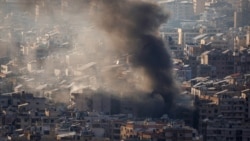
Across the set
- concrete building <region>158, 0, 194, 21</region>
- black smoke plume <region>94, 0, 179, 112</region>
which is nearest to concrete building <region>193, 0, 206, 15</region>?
concrete building <region>158, 0, 194, 21</region>

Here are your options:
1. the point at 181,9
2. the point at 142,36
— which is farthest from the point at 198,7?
the point at 142,36

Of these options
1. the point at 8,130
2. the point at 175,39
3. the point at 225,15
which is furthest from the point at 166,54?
the point at 225,15

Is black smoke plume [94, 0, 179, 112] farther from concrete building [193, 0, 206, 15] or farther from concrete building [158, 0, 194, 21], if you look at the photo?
concrete building [193, 0, 206, 15]

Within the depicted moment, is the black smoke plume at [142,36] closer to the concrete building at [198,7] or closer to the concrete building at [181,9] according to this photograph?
the concrete building at [181,9]

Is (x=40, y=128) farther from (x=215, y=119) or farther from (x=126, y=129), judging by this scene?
(x=215, y=119)

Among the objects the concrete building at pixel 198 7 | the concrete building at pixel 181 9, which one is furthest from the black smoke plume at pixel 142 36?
the concrete building at pixel 198 7

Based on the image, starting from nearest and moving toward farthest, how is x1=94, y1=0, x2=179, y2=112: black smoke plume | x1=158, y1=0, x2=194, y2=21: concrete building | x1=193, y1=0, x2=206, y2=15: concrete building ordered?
x1=94, y1=0, x2=179, y2=112: black smoke plume → x1=158, y1=0, x2=194, y2=21: concrete building → x1=193, y1=0, x2=206, y2=15: concrete building

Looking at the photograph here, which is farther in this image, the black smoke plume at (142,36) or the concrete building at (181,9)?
the concrete building at (181,9)

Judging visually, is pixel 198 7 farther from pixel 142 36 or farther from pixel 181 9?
pixel 142 36
